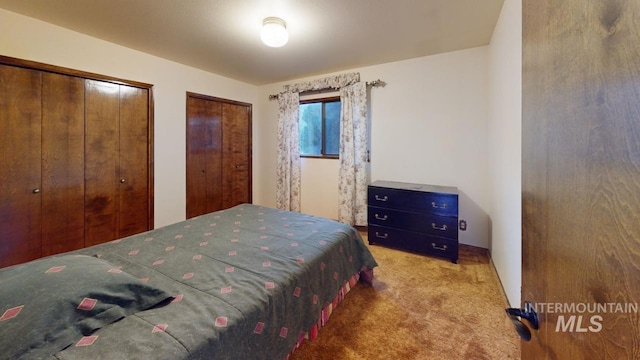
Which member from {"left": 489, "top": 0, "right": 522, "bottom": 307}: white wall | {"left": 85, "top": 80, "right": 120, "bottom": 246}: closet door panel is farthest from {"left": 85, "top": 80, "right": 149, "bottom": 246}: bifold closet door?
{"left": 489, "top": 0, "right": 522, "bottom": 307}: white wall

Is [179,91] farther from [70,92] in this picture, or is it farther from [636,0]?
[636,0]

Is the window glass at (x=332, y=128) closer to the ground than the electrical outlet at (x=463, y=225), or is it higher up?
higher up

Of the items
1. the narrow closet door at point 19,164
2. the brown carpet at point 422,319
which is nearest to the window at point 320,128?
the brown carpet at point 422,319

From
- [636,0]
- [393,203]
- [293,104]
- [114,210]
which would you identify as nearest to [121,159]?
[114,210]

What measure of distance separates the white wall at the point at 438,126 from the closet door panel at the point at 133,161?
2.97m

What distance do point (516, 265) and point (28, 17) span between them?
4.57 meters

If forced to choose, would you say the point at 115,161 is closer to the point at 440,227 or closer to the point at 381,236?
the point at 381,236

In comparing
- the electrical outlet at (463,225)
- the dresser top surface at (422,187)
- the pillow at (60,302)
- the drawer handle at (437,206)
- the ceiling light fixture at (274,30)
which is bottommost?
the electrical outlet at (463,225)

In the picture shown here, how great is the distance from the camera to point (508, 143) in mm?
1899

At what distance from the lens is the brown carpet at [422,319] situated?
148 centimetres

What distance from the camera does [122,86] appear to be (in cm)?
290

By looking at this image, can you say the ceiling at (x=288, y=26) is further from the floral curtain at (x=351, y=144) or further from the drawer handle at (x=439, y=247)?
the drawer handle at (x=439, y=247)

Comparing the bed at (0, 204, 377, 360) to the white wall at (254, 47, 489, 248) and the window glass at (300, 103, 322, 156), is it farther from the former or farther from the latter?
the window glass at (300, 103, 322, 156)

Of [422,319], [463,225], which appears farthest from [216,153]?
[463,225]
